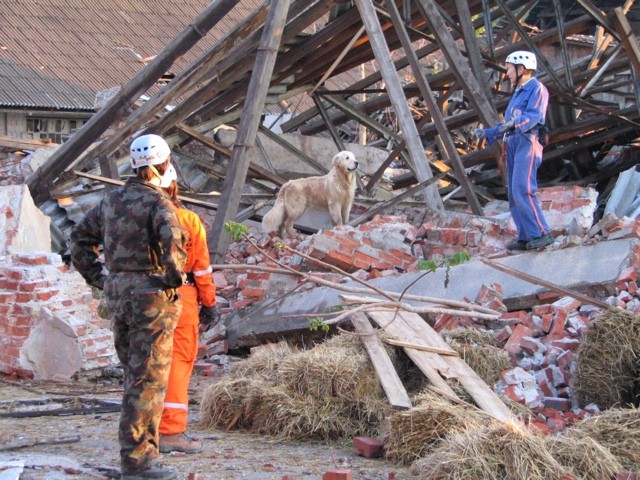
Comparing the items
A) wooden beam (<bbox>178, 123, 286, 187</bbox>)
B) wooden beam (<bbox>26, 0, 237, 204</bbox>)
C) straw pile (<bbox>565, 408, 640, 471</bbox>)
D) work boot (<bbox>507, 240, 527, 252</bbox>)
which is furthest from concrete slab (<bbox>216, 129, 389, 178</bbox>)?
straw pile (<bbox>565, 408, 640, 471</bbox>)

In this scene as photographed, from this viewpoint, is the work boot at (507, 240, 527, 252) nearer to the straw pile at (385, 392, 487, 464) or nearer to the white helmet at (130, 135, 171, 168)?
the straw pile at (385, 392, 487, 464)

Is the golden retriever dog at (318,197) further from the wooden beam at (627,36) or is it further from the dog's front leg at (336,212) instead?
the wooden beam at (627,36)

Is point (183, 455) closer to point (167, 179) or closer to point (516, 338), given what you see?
point (167, 179)

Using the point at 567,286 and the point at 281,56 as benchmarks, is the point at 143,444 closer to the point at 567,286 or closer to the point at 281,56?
the point at 567,286

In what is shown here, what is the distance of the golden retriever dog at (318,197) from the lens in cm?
1385

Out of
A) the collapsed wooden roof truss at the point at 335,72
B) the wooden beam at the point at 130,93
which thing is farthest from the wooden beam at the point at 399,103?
the wooden beam at the point at 130,93

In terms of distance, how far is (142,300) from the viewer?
5.65 meters

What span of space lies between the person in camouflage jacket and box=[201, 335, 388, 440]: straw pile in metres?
1.35

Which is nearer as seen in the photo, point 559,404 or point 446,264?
point 559,404

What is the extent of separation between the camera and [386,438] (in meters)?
6.43

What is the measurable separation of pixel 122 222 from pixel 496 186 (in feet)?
40.3

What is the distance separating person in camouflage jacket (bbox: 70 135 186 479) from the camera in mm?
5641

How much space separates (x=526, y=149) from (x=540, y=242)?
0.86 m

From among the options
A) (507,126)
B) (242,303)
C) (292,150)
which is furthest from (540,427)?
(292,150)
